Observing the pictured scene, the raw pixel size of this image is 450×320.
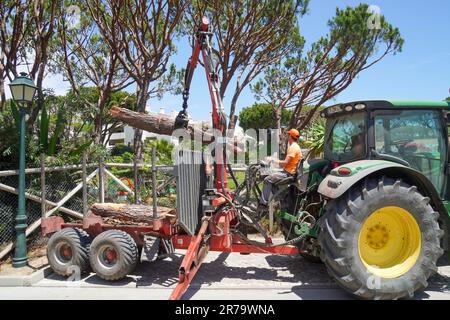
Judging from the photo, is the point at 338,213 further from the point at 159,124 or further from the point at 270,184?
the point at 159,124

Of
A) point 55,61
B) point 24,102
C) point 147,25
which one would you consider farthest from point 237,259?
point 55,61

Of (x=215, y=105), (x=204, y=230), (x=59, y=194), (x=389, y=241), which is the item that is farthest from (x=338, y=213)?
(x=59, y=194)

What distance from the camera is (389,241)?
4.38 metres

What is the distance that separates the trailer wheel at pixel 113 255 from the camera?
487 cm

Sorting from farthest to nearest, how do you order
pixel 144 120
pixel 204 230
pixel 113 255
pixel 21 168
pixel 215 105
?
pixel 144 120 → pixel 21 168 → pixel 215 105 → pixel 113 255 → pixel 204 230

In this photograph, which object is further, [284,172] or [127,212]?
[127,212]

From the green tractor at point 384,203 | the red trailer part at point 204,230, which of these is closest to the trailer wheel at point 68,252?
the red trailer part at point 204,230

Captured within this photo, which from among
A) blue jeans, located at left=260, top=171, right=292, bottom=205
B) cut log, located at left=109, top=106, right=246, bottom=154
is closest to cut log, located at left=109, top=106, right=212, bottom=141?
cut log, located at left=109, top=106, right=246, bottom=154

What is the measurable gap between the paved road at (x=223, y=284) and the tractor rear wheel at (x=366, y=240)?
46cm

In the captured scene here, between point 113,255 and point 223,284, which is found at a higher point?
point 113,255

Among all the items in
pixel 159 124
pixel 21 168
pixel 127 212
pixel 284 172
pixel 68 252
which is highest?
pixel 159 124

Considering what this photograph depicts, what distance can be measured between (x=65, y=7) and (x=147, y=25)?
285 cm

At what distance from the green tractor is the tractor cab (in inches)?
0.4

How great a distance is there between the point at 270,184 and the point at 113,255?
245 cm
